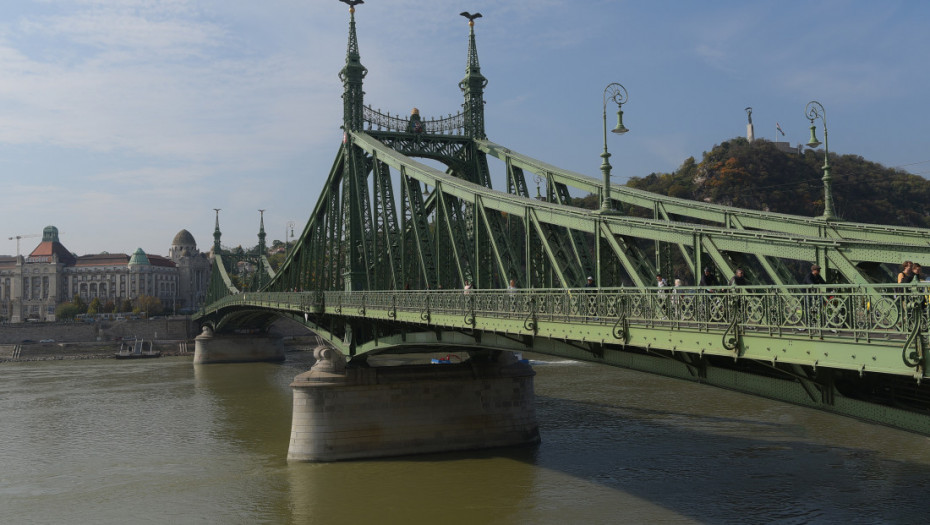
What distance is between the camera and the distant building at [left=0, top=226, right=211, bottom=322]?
151 metres

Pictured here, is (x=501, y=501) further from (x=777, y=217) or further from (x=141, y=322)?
(x=141, y=322)

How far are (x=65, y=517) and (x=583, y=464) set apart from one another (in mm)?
16498

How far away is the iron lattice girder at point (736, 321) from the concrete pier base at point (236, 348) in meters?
61.6

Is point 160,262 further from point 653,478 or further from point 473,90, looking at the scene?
point 653,478

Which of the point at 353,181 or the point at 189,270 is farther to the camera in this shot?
the point at 189,270

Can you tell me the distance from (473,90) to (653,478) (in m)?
23.0

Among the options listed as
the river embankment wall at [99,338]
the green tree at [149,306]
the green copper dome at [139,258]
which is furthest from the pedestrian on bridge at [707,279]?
the green copper dome at [139,258]

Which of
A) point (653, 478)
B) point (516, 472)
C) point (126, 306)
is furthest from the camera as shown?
point (126, 306)

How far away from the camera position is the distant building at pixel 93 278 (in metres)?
151

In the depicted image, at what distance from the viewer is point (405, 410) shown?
27.7m

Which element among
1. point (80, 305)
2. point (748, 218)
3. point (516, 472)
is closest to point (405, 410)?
point (516, 472)

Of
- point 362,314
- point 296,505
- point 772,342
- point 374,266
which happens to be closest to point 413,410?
point 362,314

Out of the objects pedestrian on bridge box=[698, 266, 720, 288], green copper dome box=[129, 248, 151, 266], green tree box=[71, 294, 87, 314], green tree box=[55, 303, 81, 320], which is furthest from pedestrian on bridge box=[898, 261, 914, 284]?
green copper dome box=[129, 248, 151, 266]

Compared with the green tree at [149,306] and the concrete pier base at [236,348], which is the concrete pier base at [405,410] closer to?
the concrete pier base at [236,348]
